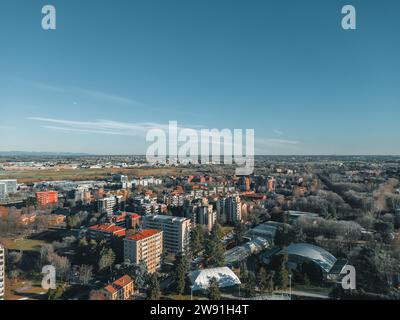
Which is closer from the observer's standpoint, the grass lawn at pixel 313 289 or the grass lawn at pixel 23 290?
the grass lawn at pixel 23 290

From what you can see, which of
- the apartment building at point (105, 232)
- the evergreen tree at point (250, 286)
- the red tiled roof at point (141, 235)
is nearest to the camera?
the evergreen tree at point (250, 286)

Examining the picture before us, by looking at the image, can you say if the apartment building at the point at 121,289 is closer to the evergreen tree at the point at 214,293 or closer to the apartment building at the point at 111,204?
the evergreen tree at the point at 214,293

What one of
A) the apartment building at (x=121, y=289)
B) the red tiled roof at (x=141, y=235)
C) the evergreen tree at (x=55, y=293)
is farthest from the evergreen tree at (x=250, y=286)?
the evergreen tree at (x=55, y=293)

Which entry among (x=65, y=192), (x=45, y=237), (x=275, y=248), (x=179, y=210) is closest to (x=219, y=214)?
(x=179, y=210)

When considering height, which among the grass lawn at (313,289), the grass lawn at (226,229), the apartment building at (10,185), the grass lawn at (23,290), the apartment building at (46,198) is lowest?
the grass lawn at (226,229)

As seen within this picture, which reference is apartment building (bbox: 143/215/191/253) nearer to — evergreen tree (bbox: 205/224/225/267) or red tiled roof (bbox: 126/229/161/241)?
red tiled roof (bbox: 126/229/161/241)

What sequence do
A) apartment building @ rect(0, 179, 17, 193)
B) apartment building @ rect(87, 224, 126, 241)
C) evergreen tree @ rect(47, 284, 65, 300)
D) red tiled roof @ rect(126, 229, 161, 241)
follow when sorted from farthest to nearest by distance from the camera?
apartment building @ rect(0, 179, 17, 193) < apartment building @ rect(87, 224, 126, 241) < red tiled roof @ rect(126, 229, 161, 241) < evergreen tree @ rect(47, 284, 65, 300)

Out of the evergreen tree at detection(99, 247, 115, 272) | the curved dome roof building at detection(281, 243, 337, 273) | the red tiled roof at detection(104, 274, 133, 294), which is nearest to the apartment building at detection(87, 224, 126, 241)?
the evergreen tree at detection(99, 247, 115, 272)

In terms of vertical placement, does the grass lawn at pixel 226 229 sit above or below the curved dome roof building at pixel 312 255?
below
